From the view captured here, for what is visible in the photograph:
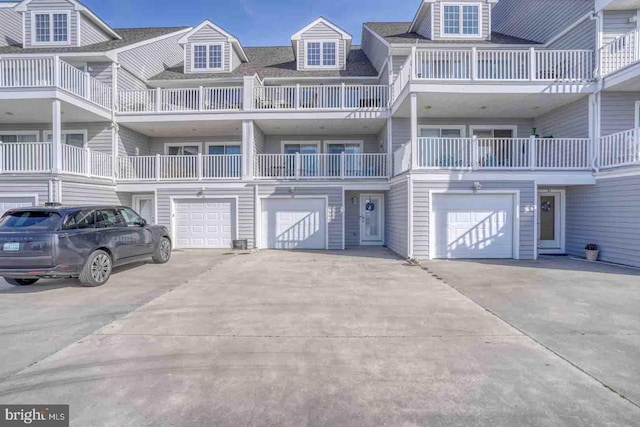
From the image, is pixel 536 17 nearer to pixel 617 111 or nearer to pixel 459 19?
pixel 459 19

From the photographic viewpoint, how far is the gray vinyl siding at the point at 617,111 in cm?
1040

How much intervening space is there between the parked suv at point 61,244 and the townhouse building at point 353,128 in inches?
188

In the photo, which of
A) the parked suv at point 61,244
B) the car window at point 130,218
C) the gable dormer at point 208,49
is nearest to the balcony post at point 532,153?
the car window at point 130,218

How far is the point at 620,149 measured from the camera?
955cm

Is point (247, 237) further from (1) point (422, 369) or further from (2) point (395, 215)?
(1) point (422, 369)

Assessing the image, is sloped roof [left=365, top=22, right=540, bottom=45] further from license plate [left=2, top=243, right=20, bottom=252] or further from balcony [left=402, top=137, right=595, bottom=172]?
license plate [left=2, top=243, right=20, bottom=252]

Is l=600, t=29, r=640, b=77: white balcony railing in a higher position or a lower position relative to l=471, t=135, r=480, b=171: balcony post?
higher

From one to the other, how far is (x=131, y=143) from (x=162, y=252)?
7.08m

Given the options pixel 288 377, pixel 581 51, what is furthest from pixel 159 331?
pixel 581 51

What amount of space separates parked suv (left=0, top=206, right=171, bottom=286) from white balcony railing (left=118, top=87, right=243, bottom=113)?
716cm

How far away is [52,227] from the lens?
6.15 meters

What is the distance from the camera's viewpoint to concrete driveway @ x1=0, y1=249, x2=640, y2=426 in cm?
259

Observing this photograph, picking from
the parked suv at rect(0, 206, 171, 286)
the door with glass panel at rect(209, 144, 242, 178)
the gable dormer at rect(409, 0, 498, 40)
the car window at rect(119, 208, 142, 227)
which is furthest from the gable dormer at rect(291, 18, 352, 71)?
the parked suv at rect(0, 206, 171, 286)

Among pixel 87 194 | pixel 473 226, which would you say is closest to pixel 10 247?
pixel 87 194
